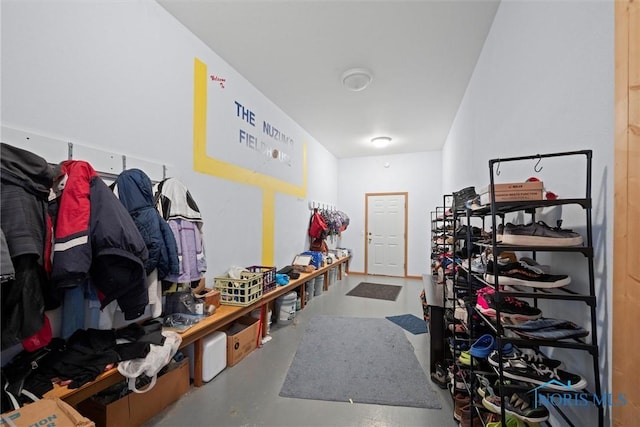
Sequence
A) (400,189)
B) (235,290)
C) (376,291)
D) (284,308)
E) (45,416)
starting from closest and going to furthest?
1. (45,416)
2. (235,290)
3. (284,308)
4. (376,291)
5. (400,189)

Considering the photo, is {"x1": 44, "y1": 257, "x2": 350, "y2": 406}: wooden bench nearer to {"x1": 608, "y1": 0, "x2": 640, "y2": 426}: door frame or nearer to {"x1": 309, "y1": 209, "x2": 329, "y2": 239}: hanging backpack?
{"x1": 309, "y1": 209, "x2": 329, "y2": 239}: hanging backpack

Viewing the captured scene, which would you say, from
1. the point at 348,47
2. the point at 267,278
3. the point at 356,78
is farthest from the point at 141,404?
the point at 356,78

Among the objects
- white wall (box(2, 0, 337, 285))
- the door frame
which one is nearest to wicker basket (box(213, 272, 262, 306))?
white wall (box(2, 0, 337, 285))

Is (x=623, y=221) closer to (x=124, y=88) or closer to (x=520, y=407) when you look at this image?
(x=520, y=407)

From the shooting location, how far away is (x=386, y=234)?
636 centimetres

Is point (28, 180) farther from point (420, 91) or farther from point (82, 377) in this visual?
point (420, 91)

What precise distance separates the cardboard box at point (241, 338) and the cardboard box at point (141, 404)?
40 centimetres

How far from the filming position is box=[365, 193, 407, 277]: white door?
20.5 feet

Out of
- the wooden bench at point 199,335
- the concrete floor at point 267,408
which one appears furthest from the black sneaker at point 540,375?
the wooden bench at point 199,335

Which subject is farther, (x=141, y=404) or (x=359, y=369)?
(x=359, y=369)

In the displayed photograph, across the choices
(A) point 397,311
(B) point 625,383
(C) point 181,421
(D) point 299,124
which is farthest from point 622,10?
(D) point 299,124

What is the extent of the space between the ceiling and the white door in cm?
263

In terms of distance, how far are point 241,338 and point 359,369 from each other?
113 centimetres

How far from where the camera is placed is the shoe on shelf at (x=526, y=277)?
100 cm
